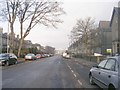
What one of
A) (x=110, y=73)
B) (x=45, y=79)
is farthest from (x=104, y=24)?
(x=110, y=73)

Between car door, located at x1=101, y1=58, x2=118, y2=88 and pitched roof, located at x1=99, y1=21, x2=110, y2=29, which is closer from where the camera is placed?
car door, located at x1=101, y1=58, x2=118, y2=88

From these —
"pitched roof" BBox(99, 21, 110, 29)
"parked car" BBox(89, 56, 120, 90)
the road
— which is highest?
"pitched roof" BBox(99, 21, 110, 29)

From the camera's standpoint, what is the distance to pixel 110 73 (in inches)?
340

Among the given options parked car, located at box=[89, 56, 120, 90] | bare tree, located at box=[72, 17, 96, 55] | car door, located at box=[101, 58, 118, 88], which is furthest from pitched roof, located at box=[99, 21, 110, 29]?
car door, located at box=[101, 58, 118, 88]

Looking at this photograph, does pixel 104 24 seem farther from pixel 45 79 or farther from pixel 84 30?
pixel 45 79

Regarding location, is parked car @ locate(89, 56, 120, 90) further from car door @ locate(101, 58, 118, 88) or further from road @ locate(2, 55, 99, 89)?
road @ locate(2, 55, 99, 89)

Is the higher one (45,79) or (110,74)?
(110,74)

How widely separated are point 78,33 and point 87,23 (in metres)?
4.48

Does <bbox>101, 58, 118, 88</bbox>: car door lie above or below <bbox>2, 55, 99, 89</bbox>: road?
above

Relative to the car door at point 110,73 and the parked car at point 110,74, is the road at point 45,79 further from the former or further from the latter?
the car door at point 110,73

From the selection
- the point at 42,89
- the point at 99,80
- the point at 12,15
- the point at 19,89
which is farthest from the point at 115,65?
the point at 12,15

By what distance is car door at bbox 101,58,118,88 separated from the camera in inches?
321

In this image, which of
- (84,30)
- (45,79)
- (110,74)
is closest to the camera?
(110,74)

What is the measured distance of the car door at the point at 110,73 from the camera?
816cm
